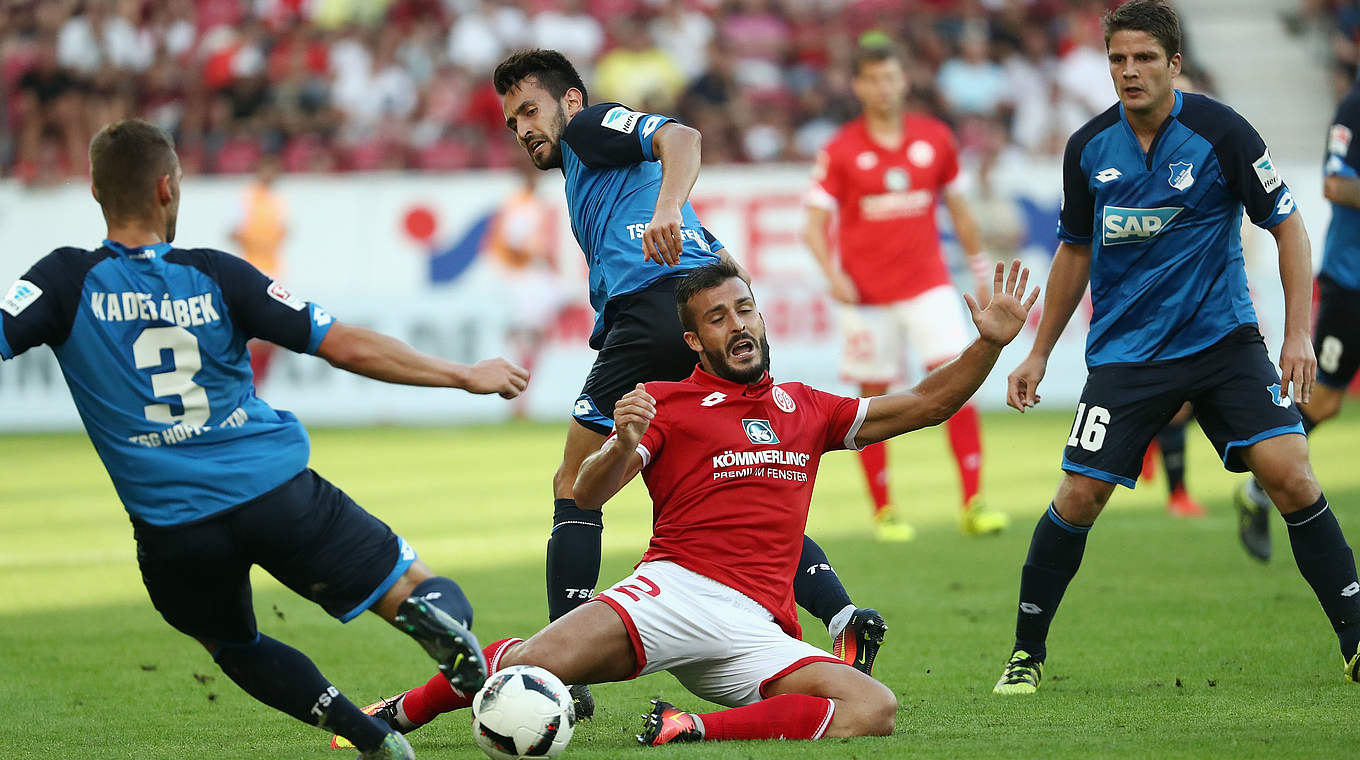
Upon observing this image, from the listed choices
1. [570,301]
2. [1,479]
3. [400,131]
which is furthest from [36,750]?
[400,131]

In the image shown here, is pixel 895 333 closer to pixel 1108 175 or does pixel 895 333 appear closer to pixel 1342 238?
pixel 1342 238

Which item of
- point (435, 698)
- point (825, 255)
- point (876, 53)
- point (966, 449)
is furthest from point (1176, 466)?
point (435, 698)

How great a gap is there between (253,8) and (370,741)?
63.6 feet

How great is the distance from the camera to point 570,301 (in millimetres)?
18000

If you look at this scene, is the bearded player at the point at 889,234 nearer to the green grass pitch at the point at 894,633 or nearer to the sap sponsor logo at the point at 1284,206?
the green grass pitch at the point at 894,633

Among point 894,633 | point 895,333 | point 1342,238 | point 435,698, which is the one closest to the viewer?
point 435,698

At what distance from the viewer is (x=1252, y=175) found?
5477 mm

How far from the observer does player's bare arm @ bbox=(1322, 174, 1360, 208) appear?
696 centimetres

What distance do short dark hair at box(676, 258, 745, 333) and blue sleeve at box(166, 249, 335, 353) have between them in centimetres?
127

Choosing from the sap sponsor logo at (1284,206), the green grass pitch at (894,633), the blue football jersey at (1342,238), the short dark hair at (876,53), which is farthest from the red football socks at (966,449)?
the sap sponsor logo at (1284,206)

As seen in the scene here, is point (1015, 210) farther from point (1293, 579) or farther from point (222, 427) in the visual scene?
point (222, 427)

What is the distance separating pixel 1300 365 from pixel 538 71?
2.82 meters

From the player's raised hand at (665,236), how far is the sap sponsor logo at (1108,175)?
1.61 meters

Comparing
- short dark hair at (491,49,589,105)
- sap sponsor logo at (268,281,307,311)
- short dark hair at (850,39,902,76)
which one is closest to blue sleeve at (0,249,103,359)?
sap sponsor logo at (268,281,307,311)
